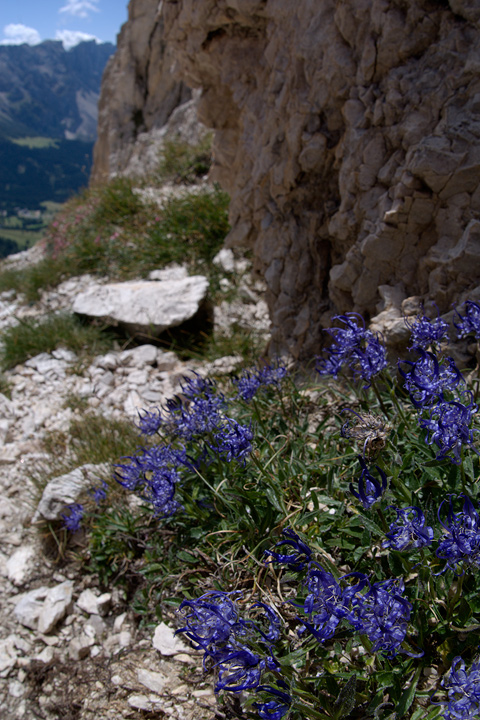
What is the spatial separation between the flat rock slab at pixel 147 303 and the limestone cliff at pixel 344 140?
1281 millimetres

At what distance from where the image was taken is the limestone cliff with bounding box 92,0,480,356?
2686 millimetres

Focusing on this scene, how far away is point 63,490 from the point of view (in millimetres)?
3502

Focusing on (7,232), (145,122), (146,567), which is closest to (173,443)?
(146,567)

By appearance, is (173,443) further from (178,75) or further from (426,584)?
(178,75)

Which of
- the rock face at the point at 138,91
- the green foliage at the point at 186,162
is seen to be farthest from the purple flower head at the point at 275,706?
the rock face at the point at 138,91

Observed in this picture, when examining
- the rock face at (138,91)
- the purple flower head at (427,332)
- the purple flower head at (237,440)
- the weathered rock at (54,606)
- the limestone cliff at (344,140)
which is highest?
the rock face at (138,91)

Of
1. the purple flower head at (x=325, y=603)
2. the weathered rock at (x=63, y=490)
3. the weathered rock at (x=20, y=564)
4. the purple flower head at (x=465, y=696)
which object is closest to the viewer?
the purple flower head at (x=465, y=696)

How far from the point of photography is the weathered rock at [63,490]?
345cm

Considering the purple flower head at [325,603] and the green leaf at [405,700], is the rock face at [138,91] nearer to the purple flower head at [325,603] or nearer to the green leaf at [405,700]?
the purple flower head at [325,603]

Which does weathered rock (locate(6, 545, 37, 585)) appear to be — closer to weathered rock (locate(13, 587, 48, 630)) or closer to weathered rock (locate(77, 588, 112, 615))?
weathered rock (locate(13, 587, 48, 630))

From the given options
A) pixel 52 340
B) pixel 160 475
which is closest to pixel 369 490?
pixel 160 475

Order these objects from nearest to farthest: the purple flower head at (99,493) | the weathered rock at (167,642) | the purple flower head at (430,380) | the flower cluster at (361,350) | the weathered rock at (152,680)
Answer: the purple flower head at (430,380) → the flower cluster at (361,350) → the weathered rock at (152,680) → the weathered rock at (167,642) → the purple flower head at (99,493)

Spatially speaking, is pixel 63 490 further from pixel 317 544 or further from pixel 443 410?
pixel 443 410

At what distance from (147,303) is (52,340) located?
125 cm
